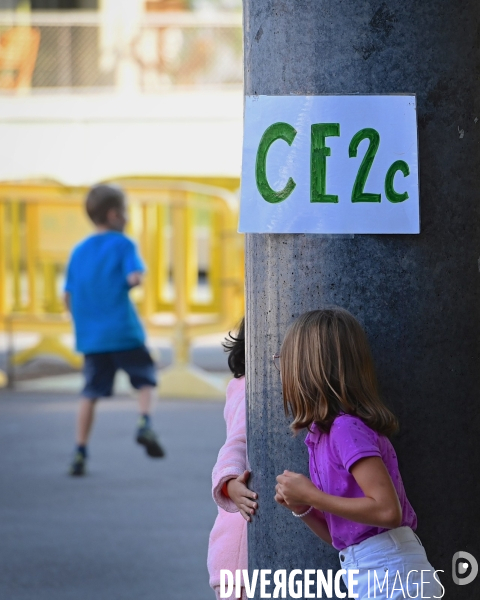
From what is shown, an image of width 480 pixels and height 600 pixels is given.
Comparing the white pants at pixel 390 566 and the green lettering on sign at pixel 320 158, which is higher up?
the green lettering on sign at pixel 320 158

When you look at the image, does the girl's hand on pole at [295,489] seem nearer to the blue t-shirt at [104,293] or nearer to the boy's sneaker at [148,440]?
the blue t-shirt at [104,293]

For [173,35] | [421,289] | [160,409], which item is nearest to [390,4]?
[421,289]

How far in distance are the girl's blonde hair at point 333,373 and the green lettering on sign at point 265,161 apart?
0.82 feet

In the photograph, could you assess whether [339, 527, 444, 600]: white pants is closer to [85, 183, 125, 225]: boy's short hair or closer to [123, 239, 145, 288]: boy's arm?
[123, 239, 145, 288]: boy's arm

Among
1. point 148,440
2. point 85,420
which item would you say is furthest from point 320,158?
point 148,440

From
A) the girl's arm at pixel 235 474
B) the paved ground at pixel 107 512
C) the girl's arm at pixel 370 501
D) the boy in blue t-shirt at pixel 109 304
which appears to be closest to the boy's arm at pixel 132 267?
the boy in blue t-shirt at pixel 109 304

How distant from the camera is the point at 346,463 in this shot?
2.00 meters

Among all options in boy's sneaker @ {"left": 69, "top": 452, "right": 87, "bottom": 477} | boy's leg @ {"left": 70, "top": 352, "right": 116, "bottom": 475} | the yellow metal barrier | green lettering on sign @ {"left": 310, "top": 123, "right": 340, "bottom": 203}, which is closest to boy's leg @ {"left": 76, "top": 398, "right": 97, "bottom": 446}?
boy's leg @ {"left": 70, "top": 352, "right": 116, "bottom": 475}

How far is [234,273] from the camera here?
12867 millimetres

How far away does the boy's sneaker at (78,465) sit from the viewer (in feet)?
22.1

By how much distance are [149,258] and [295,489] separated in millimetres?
11835

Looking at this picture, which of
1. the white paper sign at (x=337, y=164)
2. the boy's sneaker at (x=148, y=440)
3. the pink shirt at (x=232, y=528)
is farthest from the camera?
the boy's sneaker at (x=148, y=440)

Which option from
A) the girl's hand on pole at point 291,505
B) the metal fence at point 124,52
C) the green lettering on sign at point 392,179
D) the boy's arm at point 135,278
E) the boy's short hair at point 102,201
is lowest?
the girl's hand on pole at point 291,505

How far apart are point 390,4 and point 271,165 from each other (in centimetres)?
39
